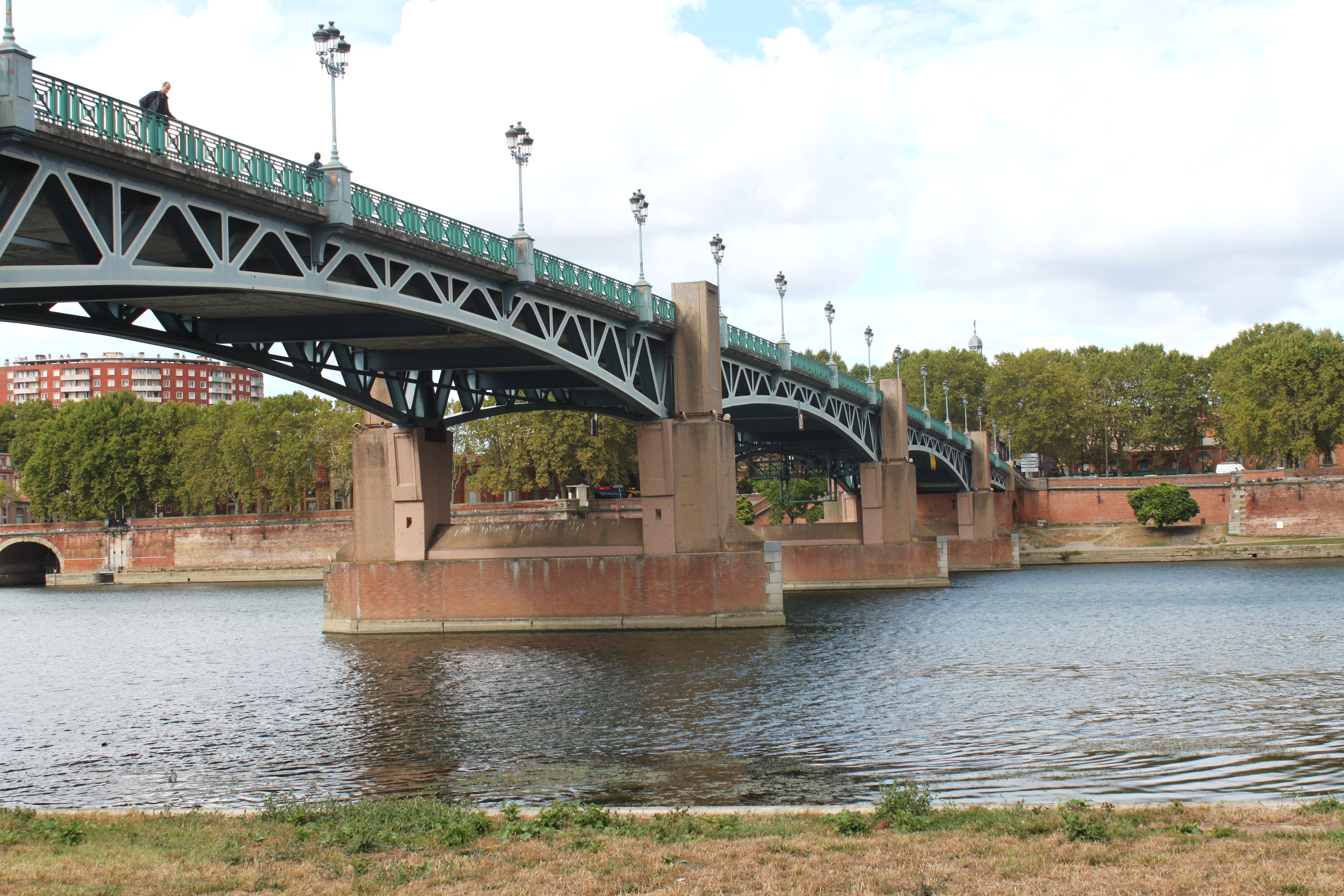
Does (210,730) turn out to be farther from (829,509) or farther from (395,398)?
(829,509)

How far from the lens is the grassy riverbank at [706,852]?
9.13 metres

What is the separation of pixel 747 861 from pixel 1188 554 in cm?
7797

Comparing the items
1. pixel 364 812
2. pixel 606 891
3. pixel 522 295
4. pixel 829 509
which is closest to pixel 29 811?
pixel 364 812

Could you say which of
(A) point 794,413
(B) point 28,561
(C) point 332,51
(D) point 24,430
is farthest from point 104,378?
(C) point 332,51

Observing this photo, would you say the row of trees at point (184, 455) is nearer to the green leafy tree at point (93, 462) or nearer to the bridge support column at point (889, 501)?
the green leafy tree at point (93, 462)

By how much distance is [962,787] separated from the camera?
51.0 ft

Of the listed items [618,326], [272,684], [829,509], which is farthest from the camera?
[829,509]

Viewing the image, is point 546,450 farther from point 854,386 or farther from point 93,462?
point 93,462

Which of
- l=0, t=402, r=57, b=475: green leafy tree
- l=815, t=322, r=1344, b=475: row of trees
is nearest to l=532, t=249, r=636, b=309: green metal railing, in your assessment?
l=815, t=322, r=1344, b=475: row of trees

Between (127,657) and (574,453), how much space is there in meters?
52.2

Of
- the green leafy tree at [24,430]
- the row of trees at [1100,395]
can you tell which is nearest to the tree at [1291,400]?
the row of trees at [1100,395]

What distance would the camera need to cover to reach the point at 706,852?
10.3 meters

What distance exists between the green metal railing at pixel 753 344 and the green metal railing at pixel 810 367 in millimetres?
870

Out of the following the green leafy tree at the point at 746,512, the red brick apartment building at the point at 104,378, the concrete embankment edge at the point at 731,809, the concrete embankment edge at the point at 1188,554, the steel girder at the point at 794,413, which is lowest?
the concrete embankment edge at the point at 1188,554
